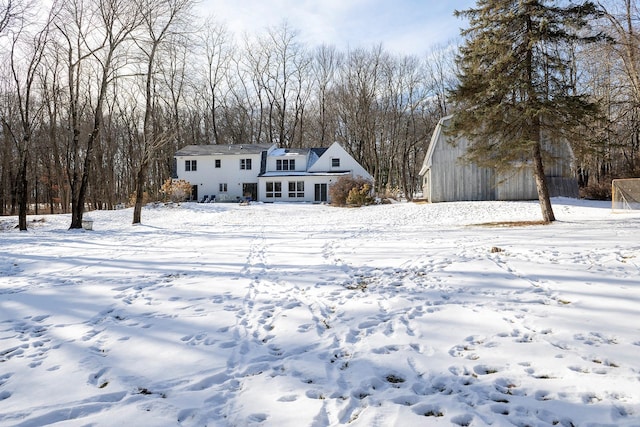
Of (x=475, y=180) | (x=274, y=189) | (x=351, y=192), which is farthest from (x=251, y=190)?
(x=475, y=180)

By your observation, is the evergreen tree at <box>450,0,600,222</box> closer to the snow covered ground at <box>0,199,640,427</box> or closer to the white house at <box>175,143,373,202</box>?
the snow covered ground at <box>0,199,640,427</box>

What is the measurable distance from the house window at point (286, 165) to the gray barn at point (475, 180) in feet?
47.8

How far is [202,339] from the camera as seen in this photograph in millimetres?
3582

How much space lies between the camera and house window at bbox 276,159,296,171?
33125mm

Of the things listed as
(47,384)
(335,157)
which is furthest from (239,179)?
(47,384)

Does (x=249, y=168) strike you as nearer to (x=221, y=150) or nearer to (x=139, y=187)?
(x=221, y=150)

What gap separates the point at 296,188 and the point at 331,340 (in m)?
28.3

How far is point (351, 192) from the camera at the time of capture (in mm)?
24016

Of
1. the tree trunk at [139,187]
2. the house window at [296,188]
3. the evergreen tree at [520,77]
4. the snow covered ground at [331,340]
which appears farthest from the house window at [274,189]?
the snow covered ground at [331,340]

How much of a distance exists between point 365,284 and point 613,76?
16474 millimetres

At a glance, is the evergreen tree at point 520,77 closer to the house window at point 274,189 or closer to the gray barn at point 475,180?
the gray barn at point 475,180

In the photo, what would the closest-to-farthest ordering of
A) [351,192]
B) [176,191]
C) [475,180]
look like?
1. [475,180]
2. [351,192]
3. [176,191]

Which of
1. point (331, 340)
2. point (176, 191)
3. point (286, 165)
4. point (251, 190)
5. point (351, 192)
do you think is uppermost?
point (286, 165)

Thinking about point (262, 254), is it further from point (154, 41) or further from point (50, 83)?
point (50, 83)
